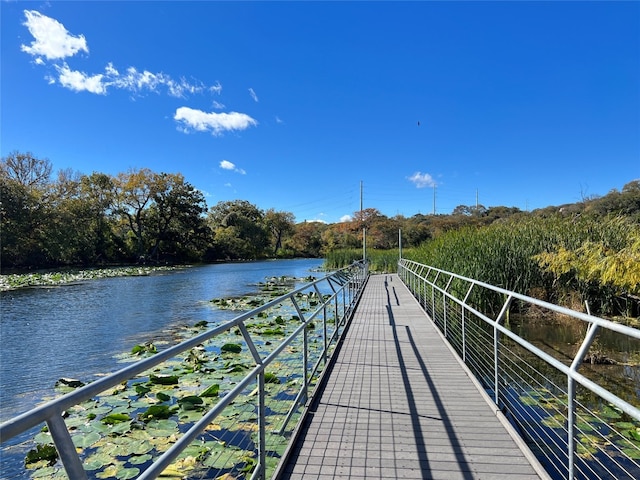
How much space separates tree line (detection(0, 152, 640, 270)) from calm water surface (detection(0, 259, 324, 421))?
626 inches

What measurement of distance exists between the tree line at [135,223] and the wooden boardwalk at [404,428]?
19.2 meters

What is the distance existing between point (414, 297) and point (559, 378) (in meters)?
5.43

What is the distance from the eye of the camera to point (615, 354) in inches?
249

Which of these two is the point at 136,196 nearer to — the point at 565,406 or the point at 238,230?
the point at 238,230

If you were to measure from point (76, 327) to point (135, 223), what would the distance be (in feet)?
123

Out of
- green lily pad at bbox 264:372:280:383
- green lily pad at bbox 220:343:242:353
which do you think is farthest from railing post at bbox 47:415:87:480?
green lily pad at bbox 220:343:242:353

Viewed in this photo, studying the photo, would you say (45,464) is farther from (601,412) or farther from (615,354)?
(615,354)

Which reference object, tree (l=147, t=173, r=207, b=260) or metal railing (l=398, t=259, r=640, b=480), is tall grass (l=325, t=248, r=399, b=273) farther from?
tree (l=147, t=173, r=207, b=260)

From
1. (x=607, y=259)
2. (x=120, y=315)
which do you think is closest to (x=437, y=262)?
(x=607, y=259)

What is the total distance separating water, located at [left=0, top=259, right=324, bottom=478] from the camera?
20.0ft

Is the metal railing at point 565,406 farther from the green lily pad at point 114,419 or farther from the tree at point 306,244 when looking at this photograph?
the tree at point 306,244

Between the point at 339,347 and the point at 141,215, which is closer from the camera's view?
the point at 339,347

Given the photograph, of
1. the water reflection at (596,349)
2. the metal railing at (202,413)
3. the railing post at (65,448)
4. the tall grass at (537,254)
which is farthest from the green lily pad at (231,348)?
the railing post at (65,448)

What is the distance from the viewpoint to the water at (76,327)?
6.08m
